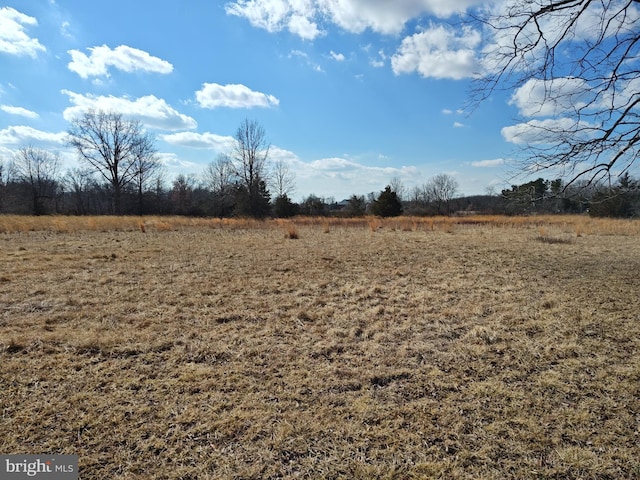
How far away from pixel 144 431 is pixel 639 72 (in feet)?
16.8

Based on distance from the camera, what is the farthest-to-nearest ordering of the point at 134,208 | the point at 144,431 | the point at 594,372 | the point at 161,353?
Answer: the point at 134,208
the point at 161,353
the point at 594,372
the point at 144,431

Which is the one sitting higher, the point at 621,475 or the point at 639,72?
the point at 639,72

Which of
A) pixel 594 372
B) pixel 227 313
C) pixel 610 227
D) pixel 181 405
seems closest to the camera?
pixel 181 405

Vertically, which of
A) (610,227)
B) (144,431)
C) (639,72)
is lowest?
(144,431)

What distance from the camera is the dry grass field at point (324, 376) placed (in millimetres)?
1996

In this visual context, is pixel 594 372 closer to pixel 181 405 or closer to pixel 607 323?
pixel 607 323

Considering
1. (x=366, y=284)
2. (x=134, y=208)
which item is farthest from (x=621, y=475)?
(x=134, y=208)

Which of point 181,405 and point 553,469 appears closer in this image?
point 553,469

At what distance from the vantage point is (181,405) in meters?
2.47

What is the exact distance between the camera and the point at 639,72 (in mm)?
3047

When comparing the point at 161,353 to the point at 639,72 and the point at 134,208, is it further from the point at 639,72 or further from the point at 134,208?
the point at 134,208

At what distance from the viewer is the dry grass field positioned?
2.00m

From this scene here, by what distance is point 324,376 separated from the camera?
2.91m

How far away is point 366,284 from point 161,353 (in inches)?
150
